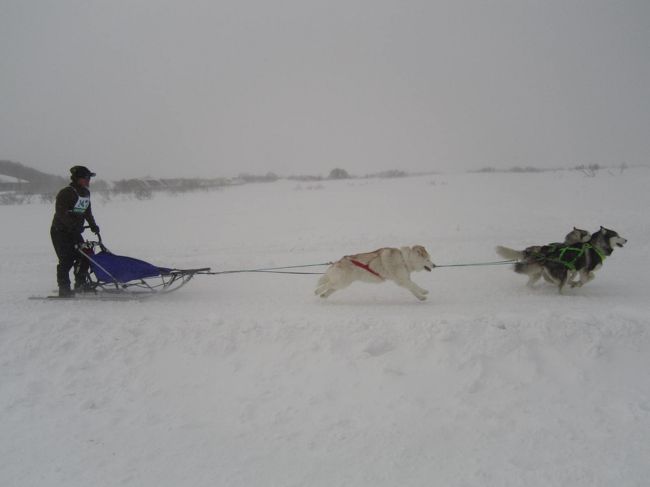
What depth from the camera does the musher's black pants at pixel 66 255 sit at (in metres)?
5.09

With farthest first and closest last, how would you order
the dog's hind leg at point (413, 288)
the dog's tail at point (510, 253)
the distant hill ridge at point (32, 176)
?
the distant hill ridge at point (32, 176) < the dog's tail at point (510, 253) < the dog's hind leg at point (413, 288)

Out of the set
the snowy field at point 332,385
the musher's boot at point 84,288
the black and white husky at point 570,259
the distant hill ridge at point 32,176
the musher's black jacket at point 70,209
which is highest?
the distant hill ridge at point 32,176

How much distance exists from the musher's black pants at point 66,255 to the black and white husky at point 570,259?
6.21 m

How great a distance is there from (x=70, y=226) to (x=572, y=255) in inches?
268

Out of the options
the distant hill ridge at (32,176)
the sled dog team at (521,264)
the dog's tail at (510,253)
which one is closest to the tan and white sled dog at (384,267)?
the sled dog team at (521,264)

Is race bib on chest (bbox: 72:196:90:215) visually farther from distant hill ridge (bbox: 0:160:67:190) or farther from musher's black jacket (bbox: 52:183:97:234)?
distant hill ridge (bbox: 0:160:67:190)

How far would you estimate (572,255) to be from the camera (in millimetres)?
5082

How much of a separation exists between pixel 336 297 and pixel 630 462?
351 centimetres

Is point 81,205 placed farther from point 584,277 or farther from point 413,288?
point 584,277

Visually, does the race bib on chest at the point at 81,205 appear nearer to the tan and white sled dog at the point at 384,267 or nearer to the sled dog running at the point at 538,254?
the tan and white sled dog at the point at 384,267

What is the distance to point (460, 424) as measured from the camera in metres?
2.72

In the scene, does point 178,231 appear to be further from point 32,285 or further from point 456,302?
point 456,302

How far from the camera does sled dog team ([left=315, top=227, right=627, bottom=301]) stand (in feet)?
16.1

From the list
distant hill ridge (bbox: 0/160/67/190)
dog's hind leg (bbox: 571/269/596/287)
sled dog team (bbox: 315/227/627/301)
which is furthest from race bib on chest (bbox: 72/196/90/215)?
distant hill ridge (bbox: 0/160/67/190)
